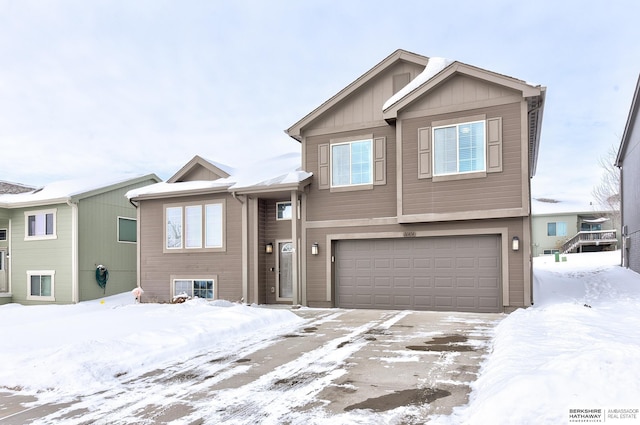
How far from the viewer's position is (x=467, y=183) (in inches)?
445

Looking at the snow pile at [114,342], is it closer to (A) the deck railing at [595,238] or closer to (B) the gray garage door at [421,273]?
(B) the gray garage door at [421,273]

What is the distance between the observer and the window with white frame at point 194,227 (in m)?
14.7

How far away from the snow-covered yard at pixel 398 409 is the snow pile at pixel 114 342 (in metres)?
0.02

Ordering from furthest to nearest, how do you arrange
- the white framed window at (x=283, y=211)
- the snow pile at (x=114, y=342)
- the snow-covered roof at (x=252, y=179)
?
the white framed window at (x=283, y=211), the snow-covered roof at (x=252, y=179), the snow pile at (x=114, y=342)

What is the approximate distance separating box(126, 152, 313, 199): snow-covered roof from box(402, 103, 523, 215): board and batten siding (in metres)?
3.07

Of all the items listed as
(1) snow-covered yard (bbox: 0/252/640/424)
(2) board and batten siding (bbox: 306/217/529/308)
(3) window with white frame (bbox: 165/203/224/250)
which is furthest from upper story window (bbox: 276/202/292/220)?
(1) snow-covered yard (bbox: 0/252/640/424)

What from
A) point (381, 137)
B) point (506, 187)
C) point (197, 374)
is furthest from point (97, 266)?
point (506, 187)

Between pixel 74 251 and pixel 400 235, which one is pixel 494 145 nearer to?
pixel 400 235

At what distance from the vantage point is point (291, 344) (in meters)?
7.57

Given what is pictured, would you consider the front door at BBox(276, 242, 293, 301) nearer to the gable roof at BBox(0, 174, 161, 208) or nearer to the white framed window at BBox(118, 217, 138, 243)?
the gable roof at BBox(0, 174, 161, 208)

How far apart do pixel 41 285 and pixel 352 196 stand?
14032 mm

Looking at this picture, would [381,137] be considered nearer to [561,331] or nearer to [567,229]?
[561,331]

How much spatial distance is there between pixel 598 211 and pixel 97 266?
32366 mm

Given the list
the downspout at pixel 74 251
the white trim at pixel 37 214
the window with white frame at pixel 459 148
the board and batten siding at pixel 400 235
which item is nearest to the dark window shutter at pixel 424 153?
the window with white frame at pixel 459 148
